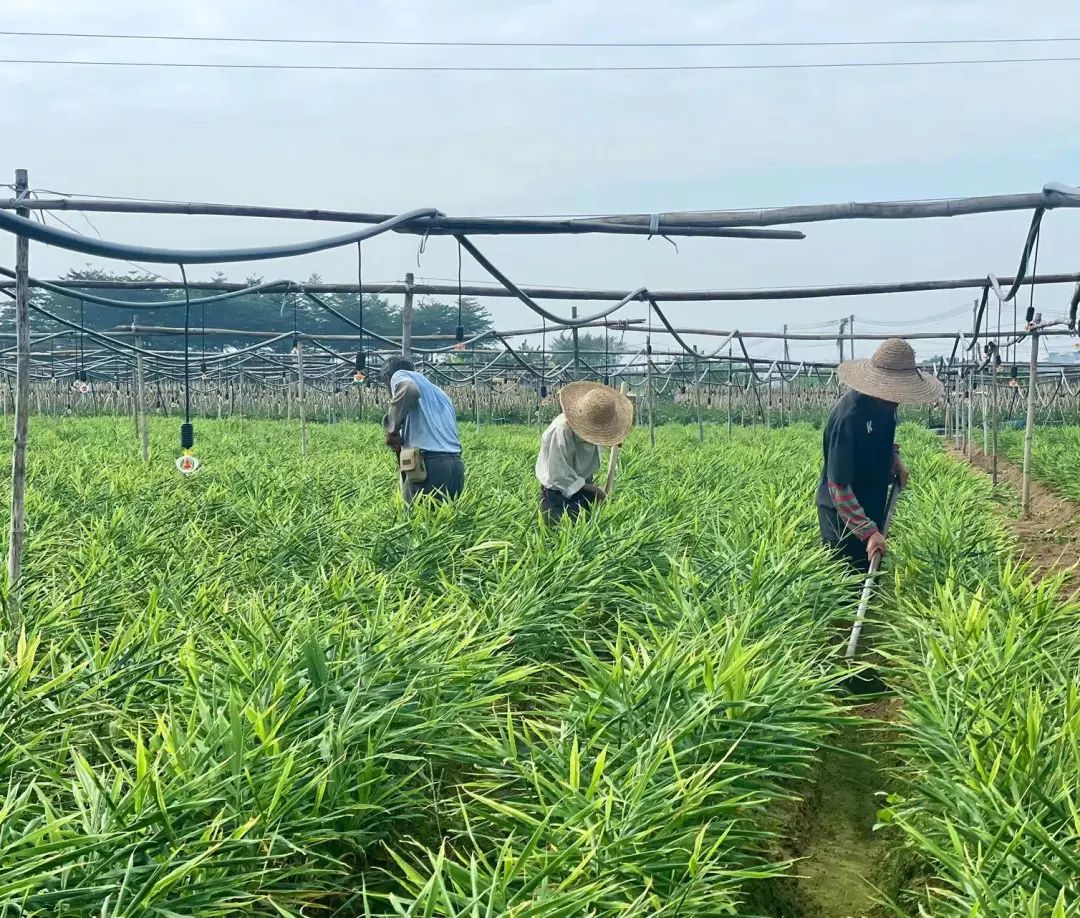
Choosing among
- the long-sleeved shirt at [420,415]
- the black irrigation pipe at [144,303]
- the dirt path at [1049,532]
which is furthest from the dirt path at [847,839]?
the black irrigation pipe at [144,303]

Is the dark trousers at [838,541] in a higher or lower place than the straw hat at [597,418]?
lower

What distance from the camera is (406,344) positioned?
779 centimetres

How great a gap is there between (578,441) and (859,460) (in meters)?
1.70

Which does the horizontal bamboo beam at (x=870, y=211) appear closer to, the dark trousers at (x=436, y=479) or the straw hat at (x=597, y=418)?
the straw hat at (x=597, y=418)

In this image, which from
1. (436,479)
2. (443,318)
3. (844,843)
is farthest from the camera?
(443,318)

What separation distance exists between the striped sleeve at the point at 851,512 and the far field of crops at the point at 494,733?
9.8 inches


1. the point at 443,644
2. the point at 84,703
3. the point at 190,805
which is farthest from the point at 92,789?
the point at 443,644

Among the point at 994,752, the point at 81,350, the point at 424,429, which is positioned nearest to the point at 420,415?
the point at 424,429

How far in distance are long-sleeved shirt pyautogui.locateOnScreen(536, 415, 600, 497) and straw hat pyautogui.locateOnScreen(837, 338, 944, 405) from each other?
1.66m

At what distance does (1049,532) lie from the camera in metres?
8.30

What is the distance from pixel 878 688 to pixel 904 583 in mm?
862

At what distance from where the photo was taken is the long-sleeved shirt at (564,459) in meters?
6.02

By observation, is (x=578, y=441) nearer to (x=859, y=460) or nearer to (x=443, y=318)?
(x=859, y=460)

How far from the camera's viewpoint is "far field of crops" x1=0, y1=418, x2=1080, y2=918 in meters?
2.18
